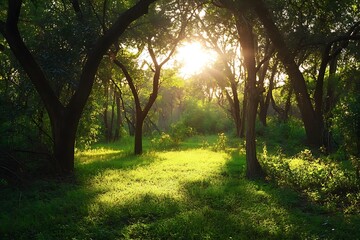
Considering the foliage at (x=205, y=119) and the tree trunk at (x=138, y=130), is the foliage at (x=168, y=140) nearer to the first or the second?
the tree trunk at (x=138, y=130)

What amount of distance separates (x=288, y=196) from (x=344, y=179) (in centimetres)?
184

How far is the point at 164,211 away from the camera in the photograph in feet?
30.7

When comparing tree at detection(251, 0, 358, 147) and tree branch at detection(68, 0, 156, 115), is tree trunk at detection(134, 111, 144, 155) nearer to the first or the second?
tree branch at detection(68, 0, 156, 115)

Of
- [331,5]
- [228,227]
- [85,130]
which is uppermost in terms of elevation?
[331,5]

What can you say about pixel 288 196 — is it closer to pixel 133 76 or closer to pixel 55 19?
pixel 55 19

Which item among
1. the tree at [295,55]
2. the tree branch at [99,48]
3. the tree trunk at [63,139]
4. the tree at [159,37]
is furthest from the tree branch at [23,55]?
the tree at [295,55]

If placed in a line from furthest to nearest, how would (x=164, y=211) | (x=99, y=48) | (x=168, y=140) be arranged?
(x=168, y=140) < (x=99, y=48) < (x=164, y=211)

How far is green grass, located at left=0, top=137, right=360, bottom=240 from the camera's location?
793 cm

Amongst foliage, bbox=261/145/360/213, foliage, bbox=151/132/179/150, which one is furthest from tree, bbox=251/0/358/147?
foliage, bbox=151/132/179/150

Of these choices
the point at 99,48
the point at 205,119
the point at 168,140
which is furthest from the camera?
the point at 205,119

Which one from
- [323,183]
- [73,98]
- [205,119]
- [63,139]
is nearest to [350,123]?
[323,183]

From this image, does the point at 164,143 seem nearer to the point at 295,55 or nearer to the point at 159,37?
the point at 159,37

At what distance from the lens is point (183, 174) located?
14234 mm

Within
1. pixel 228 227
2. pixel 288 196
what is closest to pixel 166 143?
pixel 288 196
